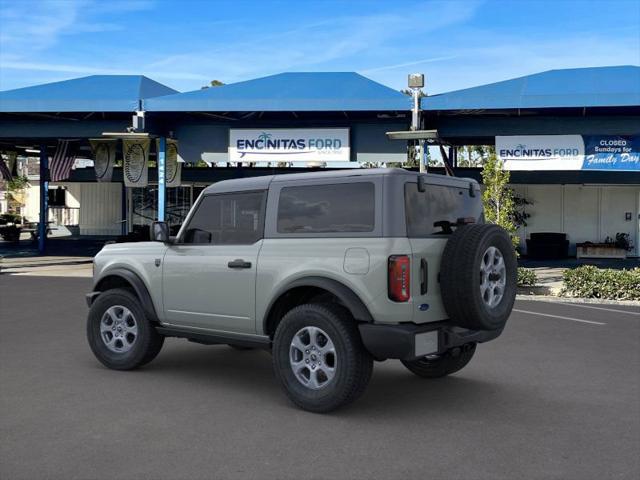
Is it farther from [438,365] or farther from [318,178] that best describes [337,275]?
[438,365]

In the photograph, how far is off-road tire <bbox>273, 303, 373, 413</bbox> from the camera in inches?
205

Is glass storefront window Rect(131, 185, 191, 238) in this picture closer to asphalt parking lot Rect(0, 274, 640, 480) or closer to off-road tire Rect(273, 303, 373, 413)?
asphalt parking lot Rect(0, 274, 640, 480)

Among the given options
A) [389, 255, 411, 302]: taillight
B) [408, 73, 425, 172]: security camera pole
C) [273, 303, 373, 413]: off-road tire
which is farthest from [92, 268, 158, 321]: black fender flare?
[408, 73, 425, 172]: security camera pole

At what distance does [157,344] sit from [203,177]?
25.7 m

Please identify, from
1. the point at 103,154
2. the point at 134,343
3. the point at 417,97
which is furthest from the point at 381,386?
the point at 103,154

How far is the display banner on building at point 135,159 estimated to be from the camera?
22.6 metres

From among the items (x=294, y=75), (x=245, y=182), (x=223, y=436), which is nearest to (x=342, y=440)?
(x=223, y=436)

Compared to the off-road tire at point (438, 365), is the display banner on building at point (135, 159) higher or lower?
higher

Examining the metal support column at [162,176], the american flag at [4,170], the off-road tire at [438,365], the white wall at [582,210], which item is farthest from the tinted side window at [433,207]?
the american flag at [4,170]

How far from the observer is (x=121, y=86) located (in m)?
21.7

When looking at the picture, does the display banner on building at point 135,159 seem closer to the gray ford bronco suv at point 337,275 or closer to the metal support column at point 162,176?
the metal support column at point 162,176

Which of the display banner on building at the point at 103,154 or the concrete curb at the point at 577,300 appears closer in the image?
the concrete curb at the point at 577,300

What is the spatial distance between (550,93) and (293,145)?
7773 mm

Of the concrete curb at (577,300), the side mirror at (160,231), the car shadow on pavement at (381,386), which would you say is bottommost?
the concrete curb at (577,300)
